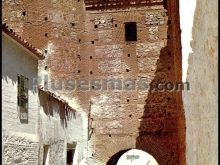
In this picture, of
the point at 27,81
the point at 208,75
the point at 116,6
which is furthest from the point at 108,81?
the point at 208,75

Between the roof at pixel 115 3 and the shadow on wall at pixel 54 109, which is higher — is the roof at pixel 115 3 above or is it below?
above

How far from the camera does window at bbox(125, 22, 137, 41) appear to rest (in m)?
14.3

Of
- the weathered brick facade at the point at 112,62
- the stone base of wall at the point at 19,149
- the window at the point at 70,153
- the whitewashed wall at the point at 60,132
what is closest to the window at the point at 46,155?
the whitewashed wall at the point at 60,132

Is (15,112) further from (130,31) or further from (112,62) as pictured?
(130,31)

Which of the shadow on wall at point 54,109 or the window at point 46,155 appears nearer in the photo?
the shadow on wall at point 54,109

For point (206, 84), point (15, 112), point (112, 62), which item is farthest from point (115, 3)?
point (206, 84)

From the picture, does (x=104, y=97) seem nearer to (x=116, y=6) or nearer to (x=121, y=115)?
(x=121, y=115)

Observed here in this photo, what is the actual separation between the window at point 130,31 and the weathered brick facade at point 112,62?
0.13 m

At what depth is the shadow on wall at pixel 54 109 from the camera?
9.95 meters

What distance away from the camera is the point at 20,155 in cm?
832

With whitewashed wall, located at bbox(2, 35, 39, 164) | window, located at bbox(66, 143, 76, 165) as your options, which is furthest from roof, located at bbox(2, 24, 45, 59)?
window, located at bbox(66, 143, 76, 165)

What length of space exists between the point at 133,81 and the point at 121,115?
1.16 metres

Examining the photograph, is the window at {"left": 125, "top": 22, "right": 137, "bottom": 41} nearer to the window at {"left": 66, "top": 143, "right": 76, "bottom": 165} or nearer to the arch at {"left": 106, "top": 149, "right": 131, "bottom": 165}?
the arch at {"left": 106, "top": 149, "right": 131, "bottom": 165}

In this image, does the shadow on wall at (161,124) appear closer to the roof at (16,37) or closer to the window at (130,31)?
the window at (130,31)
